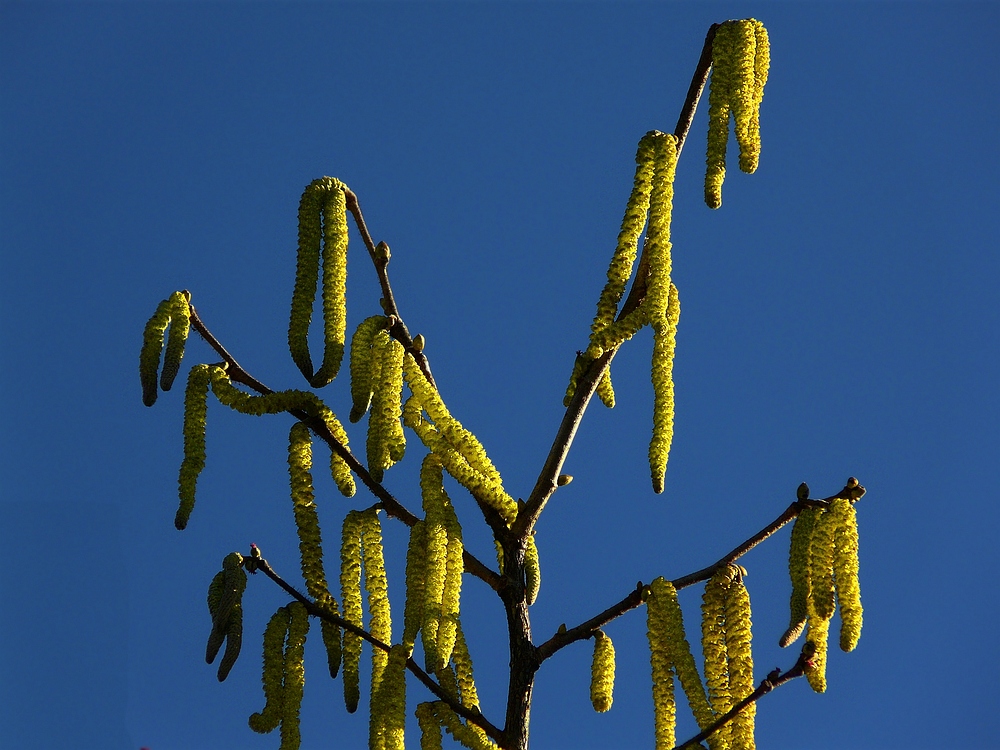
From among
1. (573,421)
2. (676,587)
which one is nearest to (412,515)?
(573,421)

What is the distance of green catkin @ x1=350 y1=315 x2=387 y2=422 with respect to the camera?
3.06 meters

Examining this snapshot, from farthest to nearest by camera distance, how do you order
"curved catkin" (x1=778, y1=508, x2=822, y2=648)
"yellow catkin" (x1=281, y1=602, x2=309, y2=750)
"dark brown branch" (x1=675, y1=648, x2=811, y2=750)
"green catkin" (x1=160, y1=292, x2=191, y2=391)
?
1. "green catkin" (x1=160, y1=292, x2=191, y2=391)
2. "yellow catkin" (x1=281, y1=602, x2=309, y2=750)
3. "curved catkin" (x1=778, y1=508, x2=822, y2=648)
4. "dark brown branch" (x1=675, y1=648, x2=811, y2=750)

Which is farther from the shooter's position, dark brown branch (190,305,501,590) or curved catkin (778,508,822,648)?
dark brown branch (190,305,501,590)

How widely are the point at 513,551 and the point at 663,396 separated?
23.0 inches

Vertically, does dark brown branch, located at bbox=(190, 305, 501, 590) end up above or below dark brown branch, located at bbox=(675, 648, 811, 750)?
above

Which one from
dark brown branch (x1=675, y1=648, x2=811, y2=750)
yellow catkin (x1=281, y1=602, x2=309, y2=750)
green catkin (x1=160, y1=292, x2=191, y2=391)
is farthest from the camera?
green catkin (x1=160, y1=292, x2=191, y2=391)

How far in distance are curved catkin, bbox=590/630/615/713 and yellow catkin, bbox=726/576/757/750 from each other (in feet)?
1.21

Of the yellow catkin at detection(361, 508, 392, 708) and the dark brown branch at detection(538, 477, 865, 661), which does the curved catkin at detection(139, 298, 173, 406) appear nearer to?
the yellow catkin at detection(361, 508, 392, 708)

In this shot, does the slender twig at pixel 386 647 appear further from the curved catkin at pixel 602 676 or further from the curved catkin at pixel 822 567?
the curved catkin at pixel 822 567

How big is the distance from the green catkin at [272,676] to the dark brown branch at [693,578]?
65 centimetres

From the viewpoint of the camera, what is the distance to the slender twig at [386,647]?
10.0 ft

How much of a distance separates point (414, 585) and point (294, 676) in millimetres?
380

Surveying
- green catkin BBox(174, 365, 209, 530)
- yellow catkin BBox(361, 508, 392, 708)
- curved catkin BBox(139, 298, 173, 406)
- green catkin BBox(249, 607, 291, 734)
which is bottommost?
green catkin BBox(249, 607, 291, 734)

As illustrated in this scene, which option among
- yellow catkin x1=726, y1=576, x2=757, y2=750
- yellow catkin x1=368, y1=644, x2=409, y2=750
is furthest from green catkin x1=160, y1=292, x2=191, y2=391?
yellow catkin x1=726, y1=576, x2=757, y2=750
